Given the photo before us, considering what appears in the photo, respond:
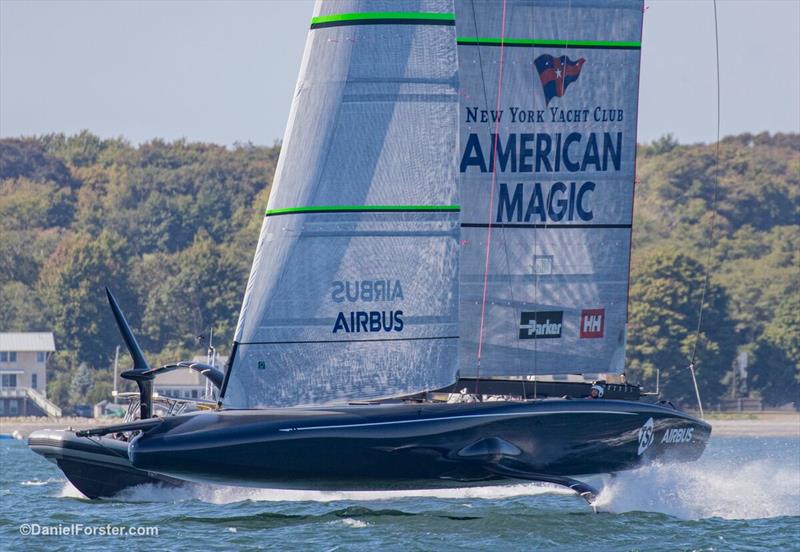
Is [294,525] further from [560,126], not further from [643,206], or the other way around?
[643,206]

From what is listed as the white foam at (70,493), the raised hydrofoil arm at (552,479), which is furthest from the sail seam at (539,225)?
the white foam at (70,493)

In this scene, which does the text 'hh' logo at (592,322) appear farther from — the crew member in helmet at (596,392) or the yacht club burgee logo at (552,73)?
the yacht club burgee logo at (552,73)

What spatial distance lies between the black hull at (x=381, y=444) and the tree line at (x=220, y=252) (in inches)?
1141

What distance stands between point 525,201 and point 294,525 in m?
5.16

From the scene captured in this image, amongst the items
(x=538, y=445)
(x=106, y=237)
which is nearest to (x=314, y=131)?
(x=538, y=445)

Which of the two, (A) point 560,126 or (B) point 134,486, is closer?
(A) point 560,126

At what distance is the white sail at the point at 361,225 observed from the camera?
1961 centimetres

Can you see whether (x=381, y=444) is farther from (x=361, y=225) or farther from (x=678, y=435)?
(x=678, y=435)

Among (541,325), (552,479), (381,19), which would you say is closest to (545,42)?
(381,19)

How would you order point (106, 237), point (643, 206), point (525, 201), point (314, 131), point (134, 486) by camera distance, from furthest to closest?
point (643, 206)
point (106, 237)
point (134, 486)
point (525, 201)
point (314, 131)

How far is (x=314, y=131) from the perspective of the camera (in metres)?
19.8

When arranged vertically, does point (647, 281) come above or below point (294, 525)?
above

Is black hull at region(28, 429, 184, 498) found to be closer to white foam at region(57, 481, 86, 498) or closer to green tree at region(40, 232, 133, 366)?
white foam at region(57, 481, 86, 498)

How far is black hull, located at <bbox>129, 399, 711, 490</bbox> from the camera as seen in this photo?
19.5 meters
